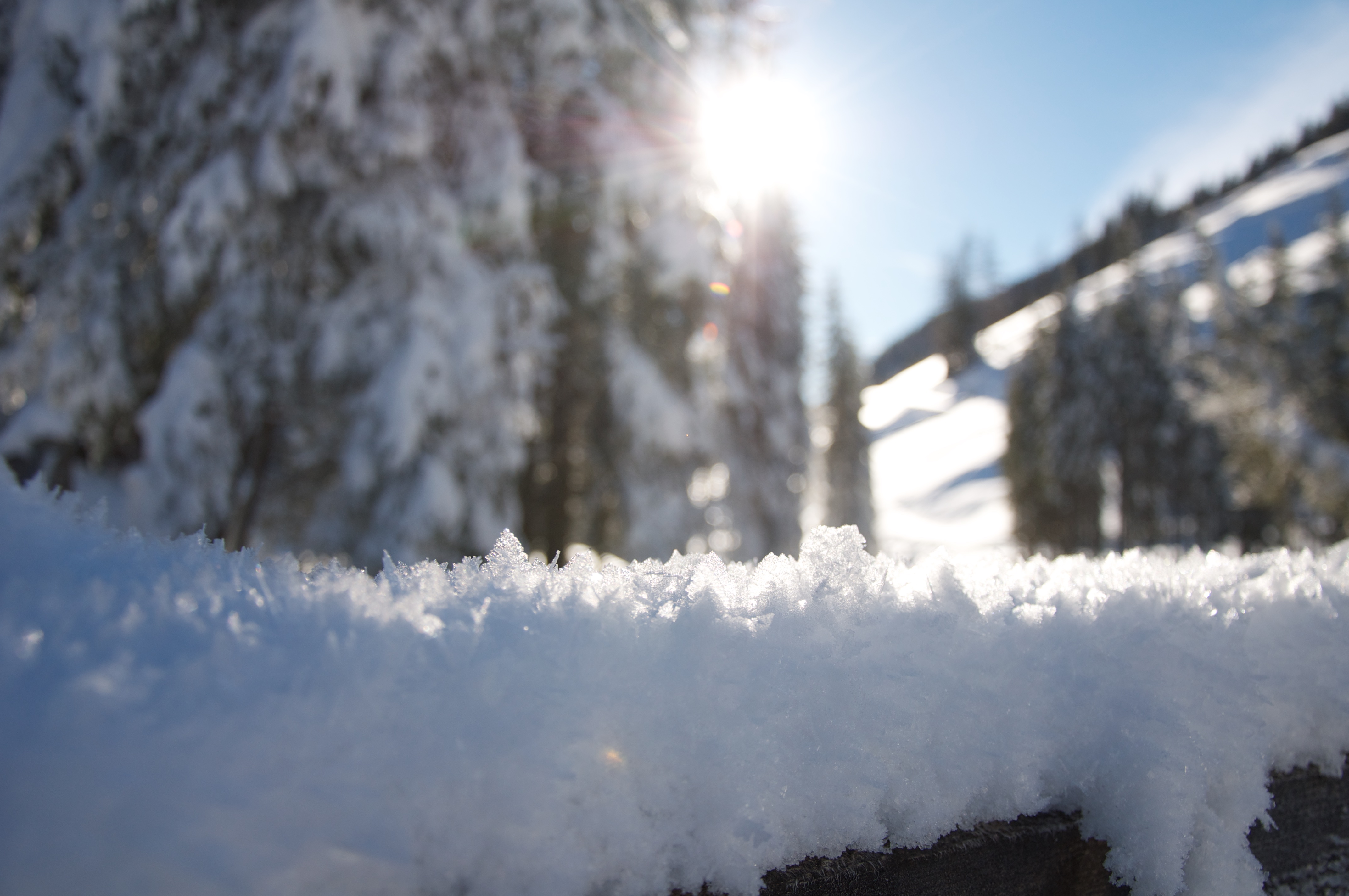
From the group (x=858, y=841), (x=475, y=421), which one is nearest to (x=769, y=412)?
(x=475, y=421)

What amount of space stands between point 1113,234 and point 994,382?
110 ft

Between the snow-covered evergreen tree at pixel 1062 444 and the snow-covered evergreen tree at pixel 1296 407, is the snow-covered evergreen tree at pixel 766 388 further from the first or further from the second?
the snow-covered evergreen tree at pixel 1062 444

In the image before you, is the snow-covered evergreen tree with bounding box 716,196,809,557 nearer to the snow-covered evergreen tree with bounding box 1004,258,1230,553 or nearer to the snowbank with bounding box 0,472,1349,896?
the snowbank with bounding box 0,472,1349,896

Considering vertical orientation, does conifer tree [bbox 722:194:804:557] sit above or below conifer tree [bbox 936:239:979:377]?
below

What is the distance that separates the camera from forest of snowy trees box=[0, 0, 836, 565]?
5953 millimetres

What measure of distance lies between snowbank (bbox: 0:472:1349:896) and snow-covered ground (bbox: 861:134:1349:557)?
2168cm

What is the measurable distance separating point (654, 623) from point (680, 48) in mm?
9262

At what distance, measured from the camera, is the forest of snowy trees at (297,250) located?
19.5 ft

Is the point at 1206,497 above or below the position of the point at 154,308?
above

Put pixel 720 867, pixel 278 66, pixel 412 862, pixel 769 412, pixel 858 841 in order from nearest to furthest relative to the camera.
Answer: pixel 412 862
pixel 720 867
pixel 858 841
pixel 278 66
pixel 769 412

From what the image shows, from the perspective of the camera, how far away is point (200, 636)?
30.4 inches

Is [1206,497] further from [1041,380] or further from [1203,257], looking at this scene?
[1203,257]

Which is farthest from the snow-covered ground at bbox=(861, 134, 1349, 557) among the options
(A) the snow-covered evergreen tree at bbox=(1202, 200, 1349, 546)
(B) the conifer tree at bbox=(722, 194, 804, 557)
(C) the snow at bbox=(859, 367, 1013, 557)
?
(B) the conifer tree at bbox=(722, 194, 804, 557)

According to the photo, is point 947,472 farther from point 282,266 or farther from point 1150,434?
point 282,266
